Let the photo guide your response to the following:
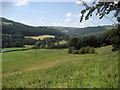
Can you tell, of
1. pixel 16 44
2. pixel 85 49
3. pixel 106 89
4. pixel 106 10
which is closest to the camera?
pixel 106 89

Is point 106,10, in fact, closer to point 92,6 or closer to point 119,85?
point 92,6

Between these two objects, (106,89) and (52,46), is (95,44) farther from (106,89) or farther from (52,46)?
(106,89)

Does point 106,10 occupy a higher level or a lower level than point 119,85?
higher

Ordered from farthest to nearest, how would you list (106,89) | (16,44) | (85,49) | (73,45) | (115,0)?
(16,44) → (73,45) → (85,49) → (115,0) → (106,89)

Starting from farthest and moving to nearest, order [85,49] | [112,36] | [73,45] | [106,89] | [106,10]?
1. [73,45]
2. [85,49]
3. [112,36]
4. [106,10]
5. [106,89]

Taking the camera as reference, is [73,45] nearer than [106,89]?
No

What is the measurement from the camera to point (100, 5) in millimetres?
6852

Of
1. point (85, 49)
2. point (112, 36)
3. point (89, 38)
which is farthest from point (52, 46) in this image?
point (112, 36)

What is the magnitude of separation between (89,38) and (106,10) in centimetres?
7719

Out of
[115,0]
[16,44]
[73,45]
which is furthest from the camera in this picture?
[16,44]

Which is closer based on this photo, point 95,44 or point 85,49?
point 85,49

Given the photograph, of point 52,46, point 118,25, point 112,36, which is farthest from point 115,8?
point 52,46

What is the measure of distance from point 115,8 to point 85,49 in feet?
184

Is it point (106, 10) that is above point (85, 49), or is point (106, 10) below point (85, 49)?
above
